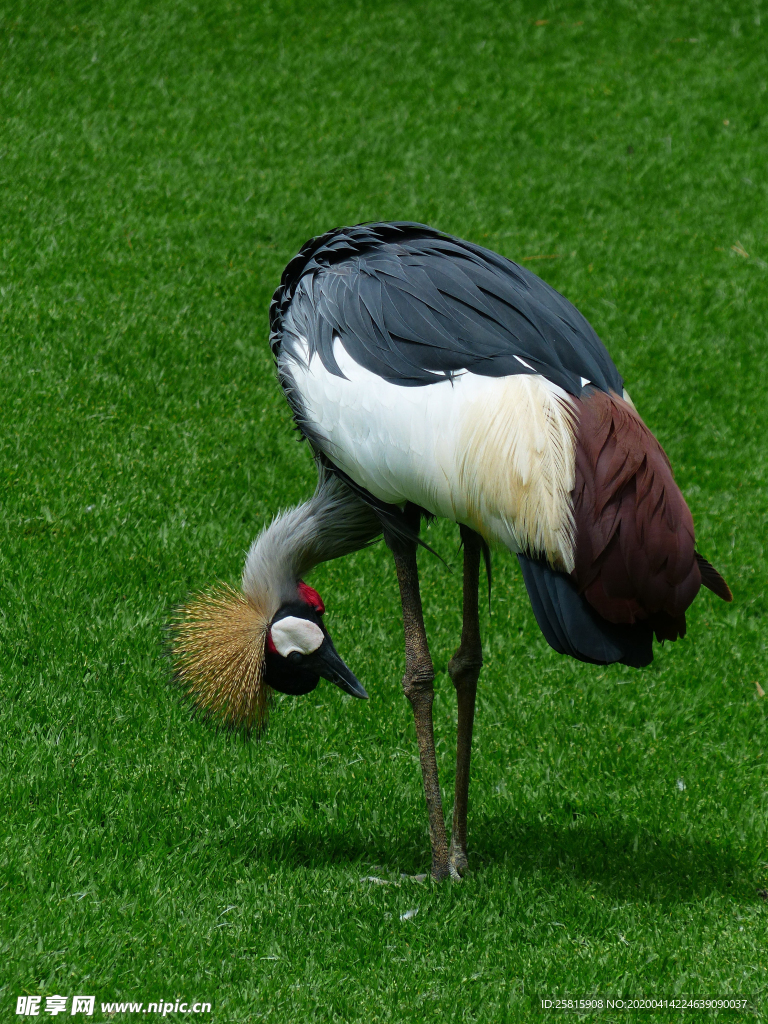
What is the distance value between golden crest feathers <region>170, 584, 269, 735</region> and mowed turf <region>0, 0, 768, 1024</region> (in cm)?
46

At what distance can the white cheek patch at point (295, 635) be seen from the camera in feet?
12.8

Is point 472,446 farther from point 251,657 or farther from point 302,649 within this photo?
point 251,657

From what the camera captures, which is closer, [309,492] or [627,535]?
[627,535]

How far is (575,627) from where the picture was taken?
3289 mm

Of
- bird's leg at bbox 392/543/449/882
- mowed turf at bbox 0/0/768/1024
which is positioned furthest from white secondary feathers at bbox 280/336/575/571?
mowed turf at bbox 0/0/768/1024

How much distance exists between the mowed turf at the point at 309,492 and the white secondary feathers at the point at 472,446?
1310mm

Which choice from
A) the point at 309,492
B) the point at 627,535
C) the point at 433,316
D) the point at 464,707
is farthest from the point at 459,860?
the point at 309,492

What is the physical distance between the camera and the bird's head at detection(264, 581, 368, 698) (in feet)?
12.9

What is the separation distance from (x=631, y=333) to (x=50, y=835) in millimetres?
5331

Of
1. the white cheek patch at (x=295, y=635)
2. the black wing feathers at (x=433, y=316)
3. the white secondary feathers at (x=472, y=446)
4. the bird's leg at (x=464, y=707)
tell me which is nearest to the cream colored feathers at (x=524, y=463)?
the white secondary feathers at (x=472, y=446)

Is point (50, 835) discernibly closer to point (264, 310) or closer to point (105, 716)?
point (105, 716)

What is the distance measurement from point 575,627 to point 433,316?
40.0 inches

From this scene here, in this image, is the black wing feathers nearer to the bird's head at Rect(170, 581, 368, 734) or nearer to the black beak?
the bird's head at Rect(170, 581, 368, 734)

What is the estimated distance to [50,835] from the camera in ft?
12.8
